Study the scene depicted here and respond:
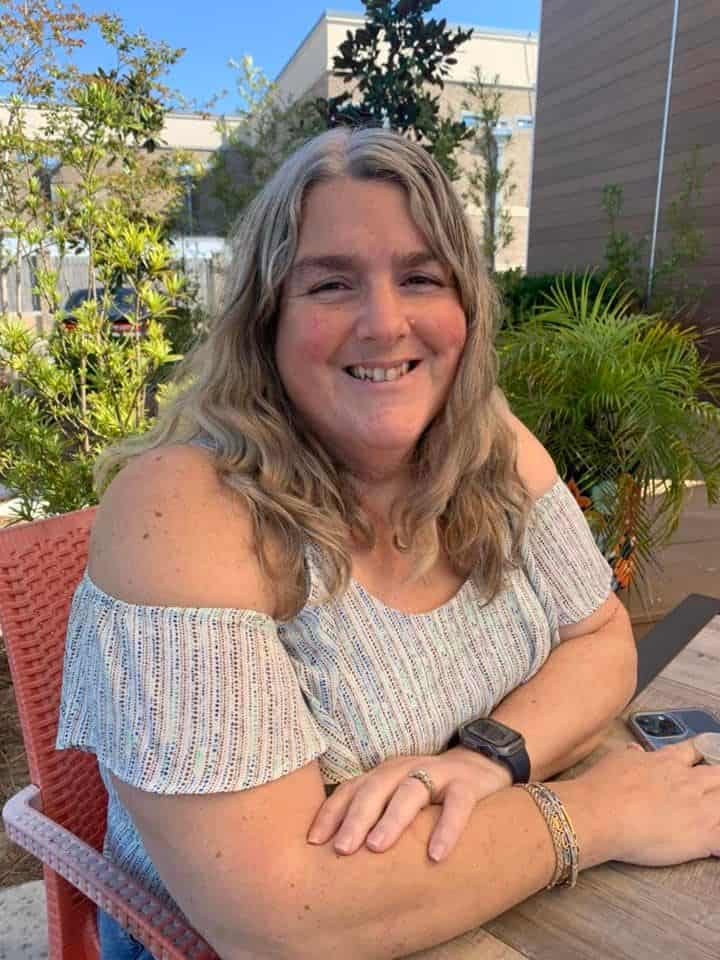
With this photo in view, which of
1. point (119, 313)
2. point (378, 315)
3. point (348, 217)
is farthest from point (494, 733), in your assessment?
point (119, 313)

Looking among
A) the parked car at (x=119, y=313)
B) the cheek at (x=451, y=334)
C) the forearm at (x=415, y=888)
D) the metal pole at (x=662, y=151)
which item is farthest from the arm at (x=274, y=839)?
the metal pole at (x=662, y=151)

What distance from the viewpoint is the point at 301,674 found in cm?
108

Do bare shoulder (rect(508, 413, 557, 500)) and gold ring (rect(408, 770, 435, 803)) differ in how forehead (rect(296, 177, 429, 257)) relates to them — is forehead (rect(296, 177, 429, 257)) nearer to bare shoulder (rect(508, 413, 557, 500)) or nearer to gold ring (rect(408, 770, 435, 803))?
bare shoulder (rect(508, 413, 557, 500))

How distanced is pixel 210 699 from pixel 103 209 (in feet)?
9.24

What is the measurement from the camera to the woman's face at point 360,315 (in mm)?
1134

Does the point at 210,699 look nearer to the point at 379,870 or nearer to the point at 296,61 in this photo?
the point at 379,870

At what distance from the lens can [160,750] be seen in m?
0.87

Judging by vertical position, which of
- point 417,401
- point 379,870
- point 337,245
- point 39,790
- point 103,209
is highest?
point 103,209

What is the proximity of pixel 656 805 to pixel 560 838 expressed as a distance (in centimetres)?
17

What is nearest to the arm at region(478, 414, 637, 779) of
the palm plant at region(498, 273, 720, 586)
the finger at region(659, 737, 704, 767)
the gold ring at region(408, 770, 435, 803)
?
the finger at region(659, 737, 704, 767)

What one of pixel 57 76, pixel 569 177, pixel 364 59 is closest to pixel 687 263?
pixel 569 177

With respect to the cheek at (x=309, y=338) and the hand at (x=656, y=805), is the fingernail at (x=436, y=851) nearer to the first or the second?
the hand at (x=656, y=805)

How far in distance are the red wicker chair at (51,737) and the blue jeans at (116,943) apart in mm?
54

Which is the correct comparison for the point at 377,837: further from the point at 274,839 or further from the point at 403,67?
the point at 403,67
